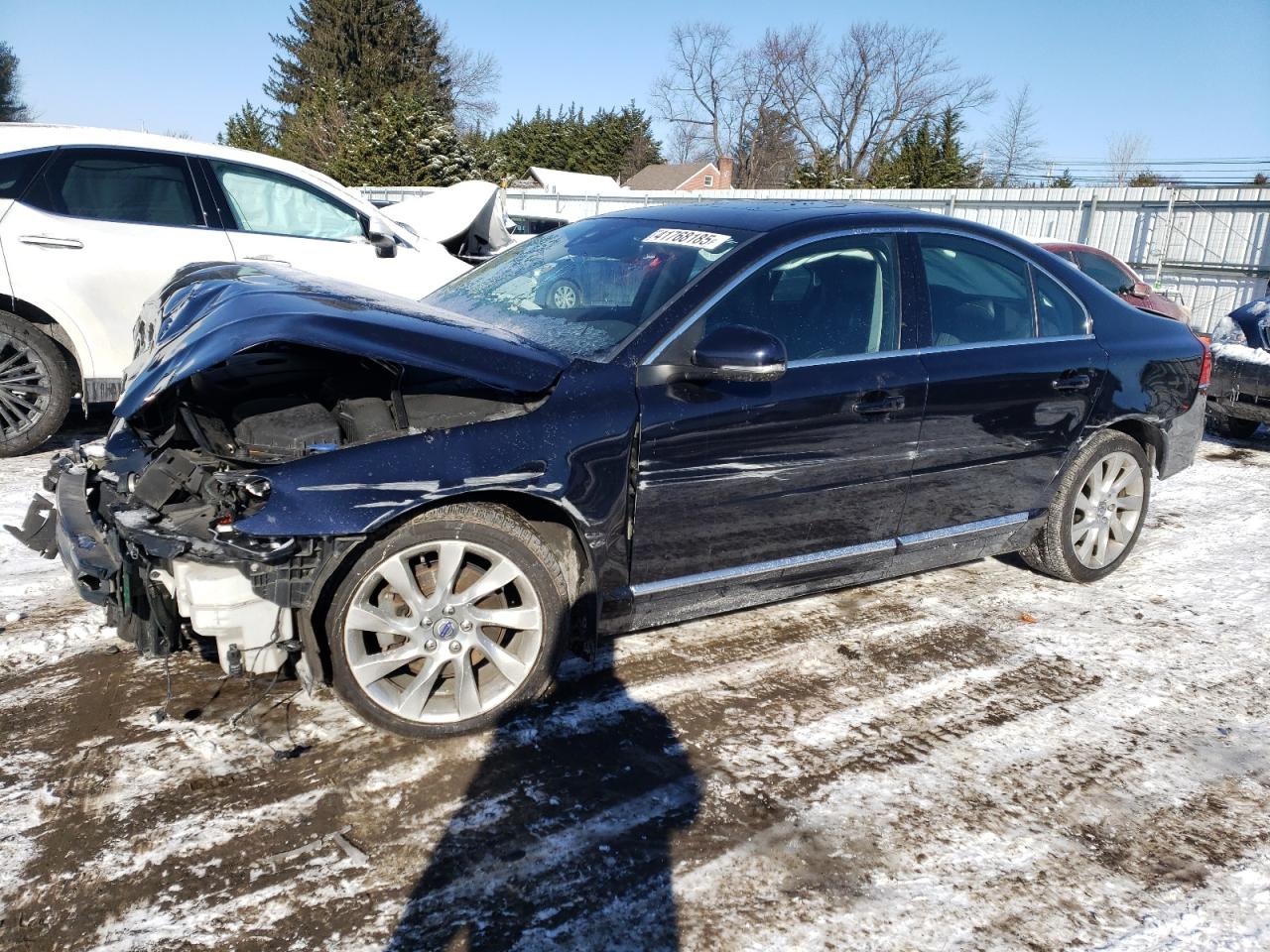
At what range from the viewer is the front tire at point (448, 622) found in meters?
2.81

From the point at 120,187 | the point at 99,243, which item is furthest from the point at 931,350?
the point at 120,187

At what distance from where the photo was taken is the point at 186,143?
621 cm

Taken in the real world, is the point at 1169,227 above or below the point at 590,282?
above

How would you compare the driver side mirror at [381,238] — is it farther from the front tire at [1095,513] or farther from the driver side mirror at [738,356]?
the front tire at [1095,513]

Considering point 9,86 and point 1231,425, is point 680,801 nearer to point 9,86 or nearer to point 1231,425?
point 1231,425

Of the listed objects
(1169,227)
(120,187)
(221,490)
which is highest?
(1169,227)

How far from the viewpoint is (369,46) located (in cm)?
4319

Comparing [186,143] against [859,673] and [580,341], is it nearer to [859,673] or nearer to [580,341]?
[580,341]

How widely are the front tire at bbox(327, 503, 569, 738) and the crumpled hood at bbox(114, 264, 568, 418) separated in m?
0.48

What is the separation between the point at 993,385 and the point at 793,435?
1.13 m

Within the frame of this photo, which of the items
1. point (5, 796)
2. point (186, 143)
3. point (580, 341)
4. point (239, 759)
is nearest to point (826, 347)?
point (580, 341)

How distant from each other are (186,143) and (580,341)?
448 cm

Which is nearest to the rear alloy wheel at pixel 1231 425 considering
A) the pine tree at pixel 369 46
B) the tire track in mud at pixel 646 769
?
the tire track in mud at pixel 646 769

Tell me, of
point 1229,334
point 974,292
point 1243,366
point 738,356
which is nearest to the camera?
point 738,356
